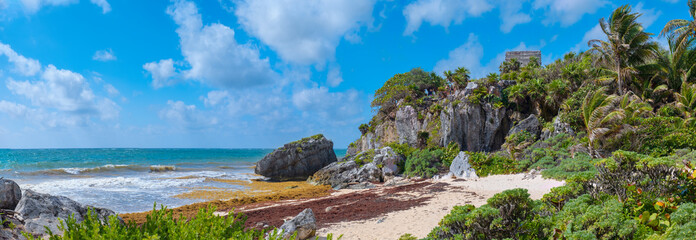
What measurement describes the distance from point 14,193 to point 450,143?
22.1m

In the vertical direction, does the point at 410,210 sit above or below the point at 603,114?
below

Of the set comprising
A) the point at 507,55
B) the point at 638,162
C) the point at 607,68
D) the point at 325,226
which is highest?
the point at 507,55

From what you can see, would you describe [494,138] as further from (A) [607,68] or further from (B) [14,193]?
(B) [14,193]

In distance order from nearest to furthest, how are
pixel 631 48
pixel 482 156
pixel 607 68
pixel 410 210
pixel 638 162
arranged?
pixel 638 162
pixel 410 210
pixel 482 156
pixel 631 48
pixel 607 68

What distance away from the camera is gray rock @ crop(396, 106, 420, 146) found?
28.2m

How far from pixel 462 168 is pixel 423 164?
7.86ft

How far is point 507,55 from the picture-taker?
121 feet

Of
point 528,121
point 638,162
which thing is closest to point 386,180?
point 528,121

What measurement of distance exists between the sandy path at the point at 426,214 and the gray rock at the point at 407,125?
13.3 metres

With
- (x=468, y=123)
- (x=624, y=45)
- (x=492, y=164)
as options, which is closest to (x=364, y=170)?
(x=492, y=164)

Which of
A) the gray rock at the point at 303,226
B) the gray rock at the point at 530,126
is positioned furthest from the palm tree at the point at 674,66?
the gray rock at the point at 303,226

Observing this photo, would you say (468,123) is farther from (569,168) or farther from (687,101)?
(569,168)

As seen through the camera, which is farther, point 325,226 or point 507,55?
point 507,55

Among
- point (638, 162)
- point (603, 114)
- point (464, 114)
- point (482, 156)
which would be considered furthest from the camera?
point (464, 114)
